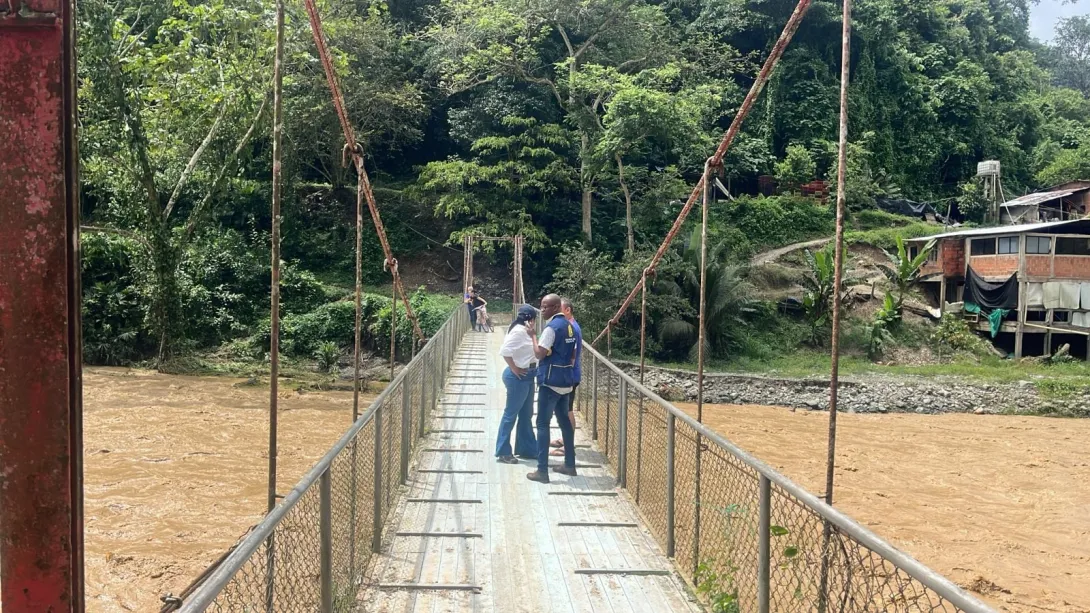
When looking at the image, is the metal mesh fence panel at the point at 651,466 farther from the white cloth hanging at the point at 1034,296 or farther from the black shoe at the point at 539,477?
the white cloth hanging at the point at 1034,296

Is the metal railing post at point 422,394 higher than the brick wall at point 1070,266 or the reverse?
the reverse

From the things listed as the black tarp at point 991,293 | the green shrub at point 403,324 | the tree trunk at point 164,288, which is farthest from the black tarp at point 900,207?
the tree trunk at point 164,288

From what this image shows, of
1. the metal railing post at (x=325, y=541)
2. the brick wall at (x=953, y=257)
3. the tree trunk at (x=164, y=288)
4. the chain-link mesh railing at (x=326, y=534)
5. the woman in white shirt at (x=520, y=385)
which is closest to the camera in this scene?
the chain-link mesh railing at (x=326, y=534)

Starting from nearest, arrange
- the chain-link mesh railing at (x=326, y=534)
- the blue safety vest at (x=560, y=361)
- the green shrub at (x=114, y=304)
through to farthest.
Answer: the chain-link mesh railing at (x=326, y=534), the blue safety vest at (x=560, y=361), the green shrub at (x=114, y=304)

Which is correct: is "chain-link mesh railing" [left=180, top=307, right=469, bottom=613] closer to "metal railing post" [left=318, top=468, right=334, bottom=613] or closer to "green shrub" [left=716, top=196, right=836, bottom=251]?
"metal railing post" [left=318, top=468, right=334, bottom=613]

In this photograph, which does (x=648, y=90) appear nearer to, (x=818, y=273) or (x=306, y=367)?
(x=818, y=273)

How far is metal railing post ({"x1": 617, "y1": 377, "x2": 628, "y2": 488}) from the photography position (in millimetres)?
5074

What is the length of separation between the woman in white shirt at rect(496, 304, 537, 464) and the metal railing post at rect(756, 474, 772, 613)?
9.51 ft

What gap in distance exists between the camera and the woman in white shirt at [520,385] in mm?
5547

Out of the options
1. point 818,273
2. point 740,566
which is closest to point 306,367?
point 818,273

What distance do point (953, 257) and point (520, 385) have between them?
19669 millimetres

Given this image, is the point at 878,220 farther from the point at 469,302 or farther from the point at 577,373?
the point at 577,373

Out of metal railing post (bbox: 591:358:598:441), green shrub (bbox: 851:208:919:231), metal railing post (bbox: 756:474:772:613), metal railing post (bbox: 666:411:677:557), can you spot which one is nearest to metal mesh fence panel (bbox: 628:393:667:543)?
metal railing post (bbox: 666:411:677:557)

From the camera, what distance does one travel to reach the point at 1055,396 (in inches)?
650
